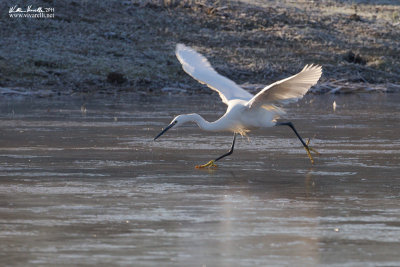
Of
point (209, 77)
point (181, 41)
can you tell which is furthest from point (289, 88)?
point (181, 41)

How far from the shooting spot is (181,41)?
39031 mm

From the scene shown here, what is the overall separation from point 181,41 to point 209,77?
24.9m

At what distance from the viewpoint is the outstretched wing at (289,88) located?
12.2m

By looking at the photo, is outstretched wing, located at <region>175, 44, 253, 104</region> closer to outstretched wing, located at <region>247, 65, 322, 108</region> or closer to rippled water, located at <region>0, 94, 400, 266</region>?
rippled water, located at <region>0, 94, 400, 266</region>

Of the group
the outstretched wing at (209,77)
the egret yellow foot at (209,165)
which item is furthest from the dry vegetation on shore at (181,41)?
the egret yellow foot at (209,165)

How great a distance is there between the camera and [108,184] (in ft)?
34.4

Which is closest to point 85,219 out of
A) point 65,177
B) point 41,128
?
point 65,177

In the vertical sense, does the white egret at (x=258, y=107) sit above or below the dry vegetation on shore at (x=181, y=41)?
above

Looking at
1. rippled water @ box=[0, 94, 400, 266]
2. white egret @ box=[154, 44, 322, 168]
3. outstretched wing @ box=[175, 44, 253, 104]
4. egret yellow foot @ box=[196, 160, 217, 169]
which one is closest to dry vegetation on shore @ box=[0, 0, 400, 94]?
rippled water @ box=[0, 94, 400, 266]

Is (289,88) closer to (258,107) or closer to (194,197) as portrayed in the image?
(258,107)

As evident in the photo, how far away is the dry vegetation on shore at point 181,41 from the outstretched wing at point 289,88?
17801 millimetres

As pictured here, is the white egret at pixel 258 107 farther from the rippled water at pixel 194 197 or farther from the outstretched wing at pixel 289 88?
the rippled water at pixel 194 197

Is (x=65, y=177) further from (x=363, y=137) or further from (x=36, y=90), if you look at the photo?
(x=36, y=90)

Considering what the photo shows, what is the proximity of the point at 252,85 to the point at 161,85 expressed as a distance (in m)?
3.13
